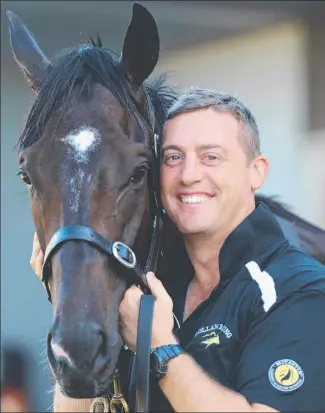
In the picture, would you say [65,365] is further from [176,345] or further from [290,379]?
[290,379]

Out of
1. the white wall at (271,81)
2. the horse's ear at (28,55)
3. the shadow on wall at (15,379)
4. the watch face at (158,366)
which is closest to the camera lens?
the watch face at (158,366)

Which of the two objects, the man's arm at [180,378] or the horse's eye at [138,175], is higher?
the horse's eye at [138,175]

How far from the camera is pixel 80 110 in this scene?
1494mm

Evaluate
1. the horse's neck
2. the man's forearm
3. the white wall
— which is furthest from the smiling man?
the white wall

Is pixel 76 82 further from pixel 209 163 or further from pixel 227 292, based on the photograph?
pixel 227 292

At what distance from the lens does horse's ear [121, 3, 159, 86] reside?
1.57 meters

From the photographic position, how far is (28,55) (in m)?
1.76

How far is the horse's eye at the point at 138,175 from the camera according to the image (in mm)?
1481

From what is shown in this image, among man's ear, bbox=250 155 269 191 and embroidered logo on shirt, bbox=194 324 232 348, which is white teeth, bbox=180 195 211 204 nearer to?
man's ear, bbox=250 155 269 191

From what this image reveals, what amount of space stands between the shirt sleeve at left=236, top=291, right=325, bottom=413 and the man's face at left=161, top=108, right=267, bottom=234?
0.28 metres

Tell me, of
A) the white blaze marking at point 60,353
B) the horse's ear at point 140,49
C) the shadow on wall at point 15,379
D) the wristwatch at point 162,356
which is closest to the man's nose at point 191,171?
the horse's ear at point 140,49

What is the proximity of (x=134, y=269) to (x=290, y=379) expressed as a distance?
384 mm

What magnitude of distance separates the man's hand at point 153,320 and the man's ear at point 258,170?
1.28 feet

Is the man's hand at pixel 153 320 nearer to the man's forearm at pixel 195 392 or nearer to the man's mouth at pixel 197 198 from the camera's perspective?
the man's forearm at pixel 195 392
